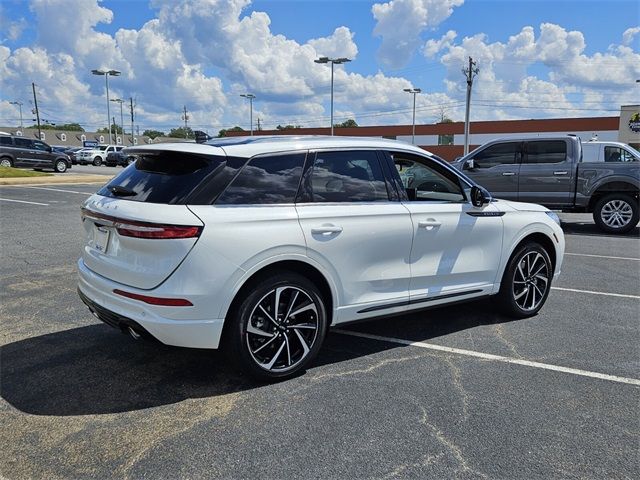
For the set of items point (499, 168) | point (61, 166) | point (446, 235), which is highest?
point (499, 168)

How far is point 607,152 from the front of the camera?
12016mm

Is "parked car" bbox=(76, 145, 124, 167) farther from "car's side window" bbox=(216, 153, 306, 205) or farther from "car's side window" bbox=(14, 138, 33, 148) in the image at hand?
"car's side window" bbox=(216, 153, 306, 205)

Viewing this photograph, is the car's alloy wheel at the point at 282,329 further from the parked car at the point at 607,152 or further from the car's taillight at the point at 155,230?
the parked car at the point at 607,152

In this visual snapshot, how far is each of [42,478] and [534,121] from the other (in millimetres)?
57056

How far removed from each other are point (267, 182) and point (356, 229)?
2.54 feet

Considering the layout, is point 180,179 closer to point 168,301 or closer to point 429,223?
point 168,301

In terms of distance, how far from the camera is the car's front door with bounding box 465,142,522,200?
40.6ft

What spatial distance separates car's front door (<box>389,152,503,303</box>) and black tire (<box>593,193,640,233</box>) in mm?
8225

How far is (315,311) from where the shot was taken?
391cm

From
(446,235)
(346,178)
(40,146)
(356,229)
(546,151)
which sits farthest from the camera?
(40,146)

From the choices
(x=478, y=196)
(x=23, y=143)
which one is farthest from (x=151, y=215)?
(x=23, y=143)

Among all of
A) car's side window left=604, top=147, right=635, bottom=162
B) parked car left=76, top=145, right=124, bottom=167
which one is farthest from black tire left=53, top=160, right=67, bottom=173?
car's side window left=604, top=147, right=635, bottom=162

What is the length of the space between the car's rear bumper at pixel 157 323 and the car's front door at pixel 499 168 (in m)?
10.2

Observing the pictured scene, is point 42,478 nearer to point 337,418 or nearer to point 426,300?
point 337,418
